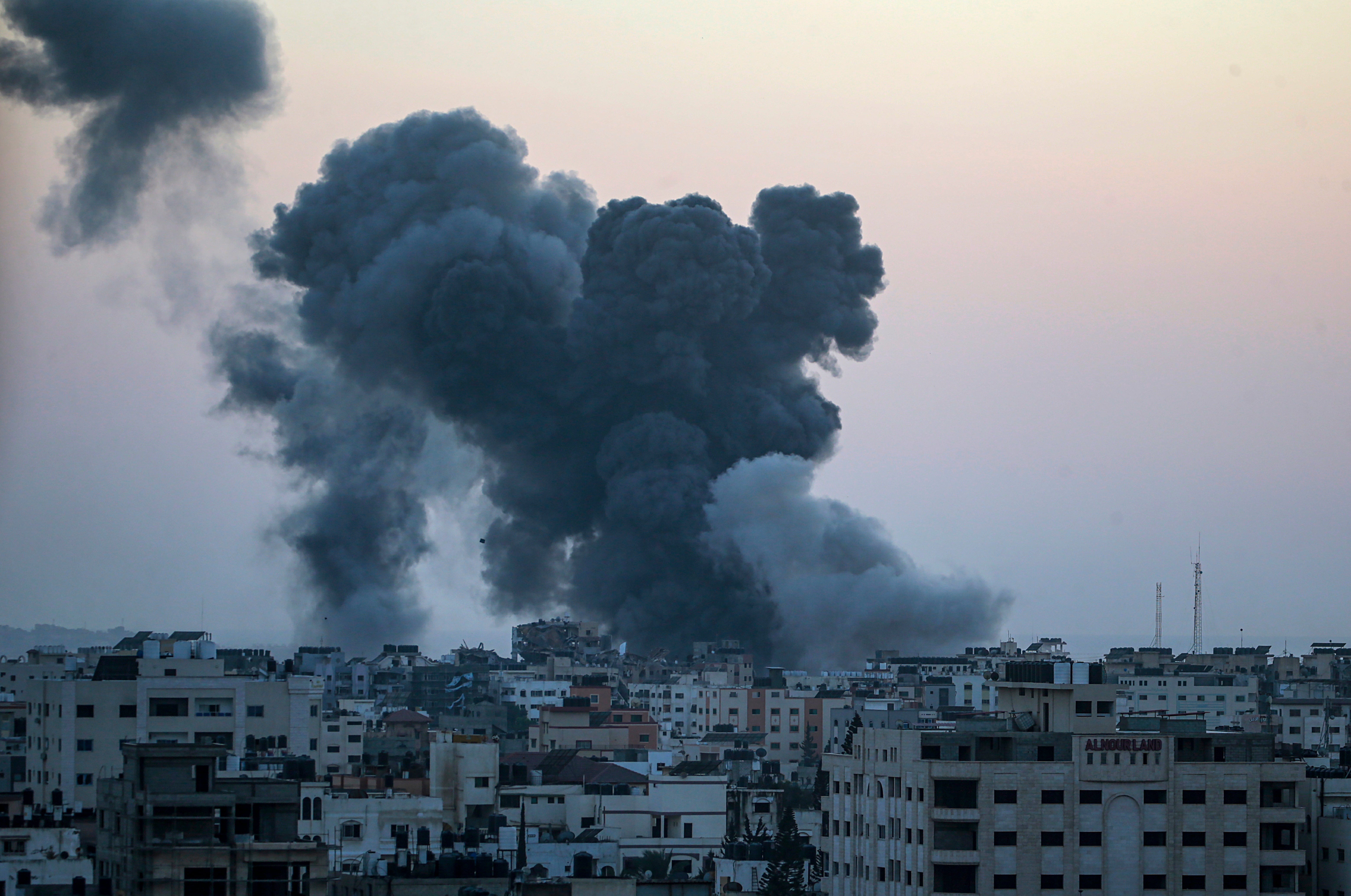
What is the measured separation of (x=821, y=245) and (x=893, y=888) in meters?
88.0

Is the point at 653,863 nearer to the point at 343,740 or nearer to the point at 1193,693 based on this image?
the point at 343,740

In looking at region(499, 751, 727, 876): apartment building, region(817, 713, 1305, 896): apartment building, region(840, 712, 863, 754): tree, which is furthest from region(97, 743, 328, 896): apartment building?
region(840, 712, 863, 754): tree

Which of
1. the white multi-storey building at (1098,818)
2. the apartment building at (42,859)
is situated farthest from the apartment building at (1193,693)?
the apartment building at (42,859)

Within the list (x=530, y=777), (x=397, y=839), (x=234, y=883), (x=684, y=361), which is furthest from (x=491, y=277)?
(x=234, y=883)

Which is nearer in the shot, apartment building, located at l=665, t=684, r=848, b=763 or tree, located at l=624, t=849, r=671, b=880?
tree, located at l=624, t=849, r=671, b=880

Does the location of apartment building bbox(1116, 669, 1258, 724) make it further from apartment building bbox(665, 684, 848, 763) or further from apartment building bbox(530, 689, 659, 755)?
apartment building bbox(530, 689, 659, 755)

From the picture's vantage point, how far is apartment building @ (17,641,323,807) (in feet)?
167

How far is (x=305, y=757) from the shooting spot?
48.9 meters

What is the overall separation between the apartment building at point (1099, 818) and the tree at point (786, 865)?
4412 millimetres

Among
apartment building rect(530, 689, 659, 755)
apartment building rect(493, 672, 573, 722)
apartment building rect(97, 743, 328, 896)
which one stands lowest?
apartment building rect(97, 743, 328, 896)

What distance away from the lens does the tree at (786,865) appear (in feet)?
154

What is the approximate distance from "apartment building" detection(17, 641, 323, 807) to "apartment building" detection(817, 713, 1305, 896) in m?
14.6

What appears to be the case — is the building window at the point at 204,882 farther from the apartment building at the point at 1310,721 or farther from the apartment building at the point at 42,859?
the apartment building at the point at 1310,721

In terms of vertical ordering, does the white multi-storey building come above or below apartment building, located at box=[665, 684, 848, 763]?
below
